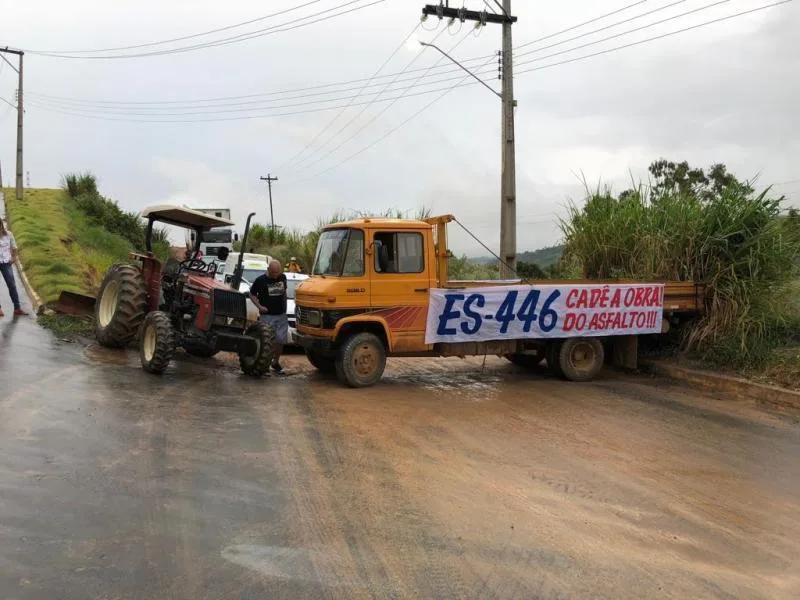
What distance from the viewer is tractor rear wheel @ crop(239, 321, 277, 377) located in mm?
10141

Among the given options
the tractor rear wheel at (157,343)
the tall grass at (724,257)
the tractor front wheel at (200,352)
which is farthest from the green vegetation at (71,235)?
the tall grass at (724,257)

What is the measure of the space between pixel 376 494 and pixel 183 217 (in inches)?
280

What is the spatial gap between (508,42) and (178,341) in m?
12.1

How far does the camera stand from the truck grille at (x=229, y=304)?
9.96m

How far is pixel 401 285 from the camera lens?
33.3ft

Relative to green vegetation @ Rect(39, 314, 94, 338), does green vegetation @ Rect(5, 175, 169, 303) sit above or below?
above

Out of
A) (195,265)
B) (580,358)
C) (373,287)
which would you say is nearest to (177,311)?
(195,265)

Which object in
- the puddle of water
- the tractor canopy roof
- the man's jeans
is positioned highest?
the tractor canopy roof

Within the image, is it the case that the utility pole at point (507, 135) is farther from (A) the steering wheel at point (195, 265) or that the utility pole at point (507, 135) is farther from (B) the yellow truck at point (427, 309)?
(A) the steering wheel at point (195, 265)

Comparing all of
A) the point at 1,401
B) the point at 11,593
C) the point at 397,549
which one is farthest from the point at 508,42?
the point at 11,593

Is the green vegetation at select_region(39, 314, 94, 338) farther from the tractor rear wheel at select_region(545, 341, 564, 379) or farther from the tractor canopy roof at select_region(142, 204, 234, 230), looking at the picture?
the tractor rear wheel at select_region(545, 341, 564, 379)

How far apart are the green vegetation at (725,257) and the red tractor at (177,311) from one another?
6994mm

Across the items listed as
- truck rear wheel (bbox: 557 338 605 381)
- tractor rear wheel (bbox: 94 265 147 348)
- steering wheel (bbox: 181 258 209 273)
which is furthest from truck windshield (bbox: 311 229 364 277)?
truck rear wheel (bbox: 557 338 605 381)

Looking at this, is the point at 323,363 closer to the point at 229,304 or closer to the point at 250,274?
the point at 229,304
